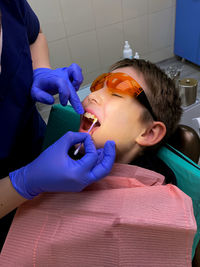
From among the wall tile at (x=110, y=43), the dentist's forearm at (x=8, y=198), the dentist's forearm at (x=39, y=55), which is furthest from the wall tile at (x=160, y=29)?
the dentist's forearm at (x=8, y=198)

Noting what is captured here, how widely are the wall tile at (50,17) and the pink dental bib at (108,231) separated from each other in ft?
6.53

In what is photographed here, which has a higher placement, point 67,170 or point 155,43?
point 67,170

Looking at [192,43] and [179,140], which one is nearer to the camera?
[179,140]

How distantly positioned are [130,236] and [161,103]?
1.84ft

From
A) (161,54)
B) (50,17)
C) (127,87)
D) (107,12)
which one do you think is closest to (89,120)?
(127,87)

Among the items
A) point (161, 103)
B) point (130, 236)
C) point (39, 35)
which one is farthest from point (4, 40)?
point (130, 236)

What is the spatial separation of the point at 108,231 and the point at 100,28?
2322 mm

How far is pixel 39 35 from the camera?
1.21m

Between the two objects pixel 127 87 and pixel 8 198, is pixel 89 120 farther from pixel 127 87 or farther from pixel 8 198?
pixel 8 198

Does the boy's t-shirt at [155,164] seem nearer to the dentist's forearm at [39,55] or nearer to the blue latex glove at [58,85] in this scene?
the blue latex glove at [58,85]

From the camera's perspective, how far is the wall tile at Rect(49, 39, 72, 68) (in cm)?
243

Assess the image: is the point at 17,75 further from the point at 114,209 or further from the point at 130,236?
the point at 130,236

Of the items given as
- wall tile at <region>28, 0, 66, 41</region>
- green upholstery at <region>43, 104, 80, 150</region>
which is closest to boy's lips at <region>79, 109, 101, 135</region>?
green upholstery at <region>43, 104, 80, 150</region>

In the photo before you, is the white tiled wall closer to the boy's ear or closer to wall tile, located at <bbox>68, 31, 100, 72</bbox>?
wall tile, located at <bbox>68, 31, 100, 72</bbox>
